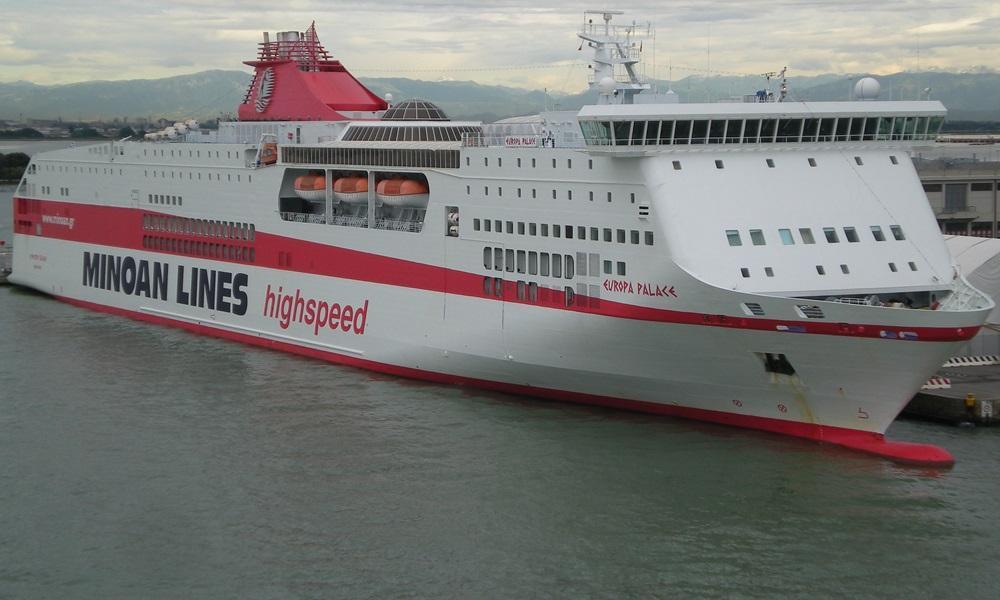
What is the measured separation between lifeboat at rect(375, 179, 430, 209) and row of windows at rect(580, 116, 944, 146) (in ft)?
16.4

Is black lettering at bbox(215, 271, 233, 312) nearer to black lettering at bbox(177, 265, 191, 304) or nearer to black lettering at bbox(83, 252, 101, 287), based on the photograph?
black lettering at bbox(177, 265, 191, 304)

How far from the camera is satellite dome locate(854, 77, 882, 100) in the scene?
20.1m

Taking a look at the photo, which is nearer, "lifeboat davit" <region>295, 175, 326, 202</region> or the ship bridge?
the ship bridge

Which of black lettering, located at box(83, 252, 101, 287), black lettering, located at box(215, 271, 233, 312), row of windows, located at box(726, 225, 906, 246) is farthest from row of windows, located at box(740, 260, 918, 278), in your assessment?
black lettering, located at box(83, 252, 101, 287)

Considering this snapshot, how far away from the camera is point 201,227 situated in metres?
28.6

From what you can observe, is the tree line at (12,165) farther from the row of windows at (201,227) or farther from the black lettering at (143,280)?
the row of windows at (201,227)

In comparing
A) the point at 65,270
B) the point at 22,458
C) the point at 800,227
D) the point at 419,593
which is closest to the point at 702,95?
the point at 800,227

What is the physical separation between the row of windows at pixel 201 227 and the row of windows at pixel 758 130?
10870 mm

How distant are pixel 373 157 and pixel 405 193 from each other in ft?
4.52

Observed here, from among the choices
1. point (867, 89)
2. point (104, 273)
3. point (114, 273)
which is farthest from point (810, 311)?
point (104, 273)

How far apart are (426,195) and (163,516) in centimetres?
941

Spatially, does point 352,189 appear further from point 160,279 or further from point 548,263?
point 160,279

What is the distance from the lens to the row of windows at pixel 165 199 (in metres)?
29.3

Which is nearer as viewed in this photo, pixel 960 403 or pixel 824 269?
pixel 824 269
